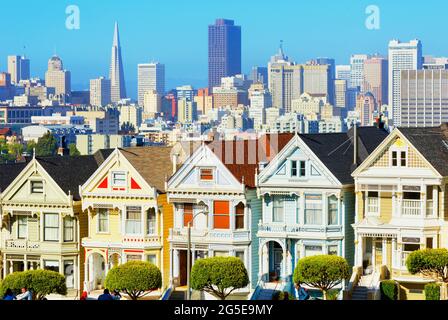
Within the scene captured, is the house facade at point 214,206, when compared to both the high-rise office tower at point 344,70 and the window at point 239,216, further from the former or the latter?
the high-rise office tower at point 344,70

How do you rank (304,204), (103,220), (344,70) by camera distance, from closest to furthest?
1. (344,70)
2. (304,204)
3. (103,220)

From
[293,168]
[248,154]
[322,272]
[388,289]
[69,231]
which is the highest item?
[248,154]

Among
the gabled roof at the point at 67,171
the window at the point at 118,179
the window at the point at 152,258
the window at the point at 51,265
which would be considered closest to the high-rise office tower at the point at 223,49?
the window at the point at 118,179

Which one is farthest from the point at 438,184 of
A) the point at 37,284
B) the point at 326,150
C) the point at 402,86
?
the point at 402,86

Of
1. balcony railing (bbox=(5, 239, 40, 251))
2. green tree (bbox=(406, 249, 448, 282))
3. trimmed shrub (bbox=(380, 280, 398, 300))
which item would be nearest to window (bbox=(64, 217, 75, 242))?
balcony railing (bbox=(5, 239, 40, 251))

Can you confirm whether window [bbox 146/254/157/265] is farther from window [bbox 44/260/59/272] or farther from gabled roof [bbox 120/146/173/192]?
window [bbox 44/260/59/272]

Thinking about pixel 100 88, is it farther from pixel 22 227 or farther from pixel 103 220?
pixel 103 220

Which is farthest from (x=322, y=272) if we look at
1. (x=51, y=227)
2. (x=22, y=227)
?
(x=22, y=227)

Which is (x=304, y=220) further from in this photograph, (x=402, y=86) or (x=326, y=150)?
(x=402, y=86)
